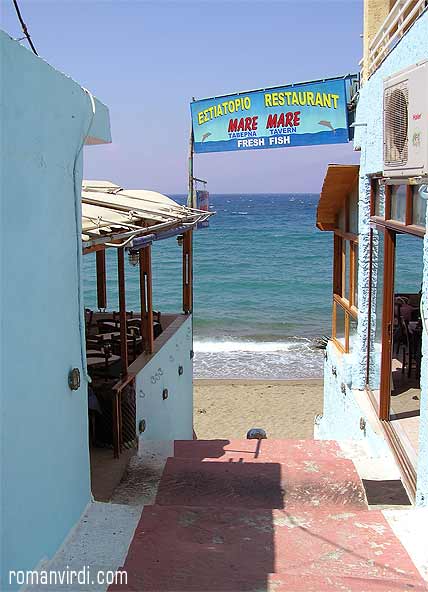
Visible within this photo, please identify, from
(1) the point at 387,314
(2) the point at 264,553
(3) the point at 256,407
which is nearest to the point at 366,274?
(1) the point at 387,314

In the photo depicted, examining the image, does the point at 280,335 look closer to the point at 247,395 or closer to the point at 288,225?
the point at 247,395

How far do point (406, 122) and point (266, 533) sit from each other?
3.24 m

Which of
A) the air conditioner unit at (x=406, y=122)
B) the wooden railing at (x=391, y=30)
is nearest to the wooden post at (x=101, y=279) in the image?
the wooden railing at (x=391, y=30)

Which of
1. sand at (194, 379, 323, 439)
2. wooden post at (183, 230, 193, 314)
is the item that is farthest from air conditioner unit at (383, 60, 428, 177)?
sand at (194, 379, 323, 439)

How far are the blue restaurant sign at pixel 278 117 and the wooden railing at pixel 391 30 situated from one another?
120 inches

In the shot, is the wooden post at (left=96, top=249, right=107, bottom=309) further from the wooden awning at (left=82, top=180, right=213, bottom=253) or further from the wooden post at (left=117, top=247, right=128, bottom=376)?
the wooden post at (left=117, top=247, right=128, bottom=376)

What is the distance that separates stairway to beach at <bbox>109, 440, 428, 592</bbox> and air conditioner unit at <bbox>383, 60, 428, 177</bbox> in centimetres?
254

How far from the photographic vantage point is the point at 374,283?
7.45m

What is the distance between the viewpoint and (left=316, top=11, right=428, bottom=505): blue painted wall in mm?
4797

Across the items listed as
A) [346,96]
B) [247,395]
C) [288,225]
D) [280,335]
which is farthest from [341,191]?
[288,225]

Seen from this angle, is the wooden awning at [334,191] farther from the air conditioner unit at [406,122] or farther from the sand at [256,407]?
the sand at [256,407]

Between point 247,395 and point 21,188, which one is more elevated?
point 21,188

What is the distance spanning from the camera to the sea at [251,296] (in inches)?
801

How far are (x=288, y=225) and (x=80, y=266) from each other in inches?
2981
